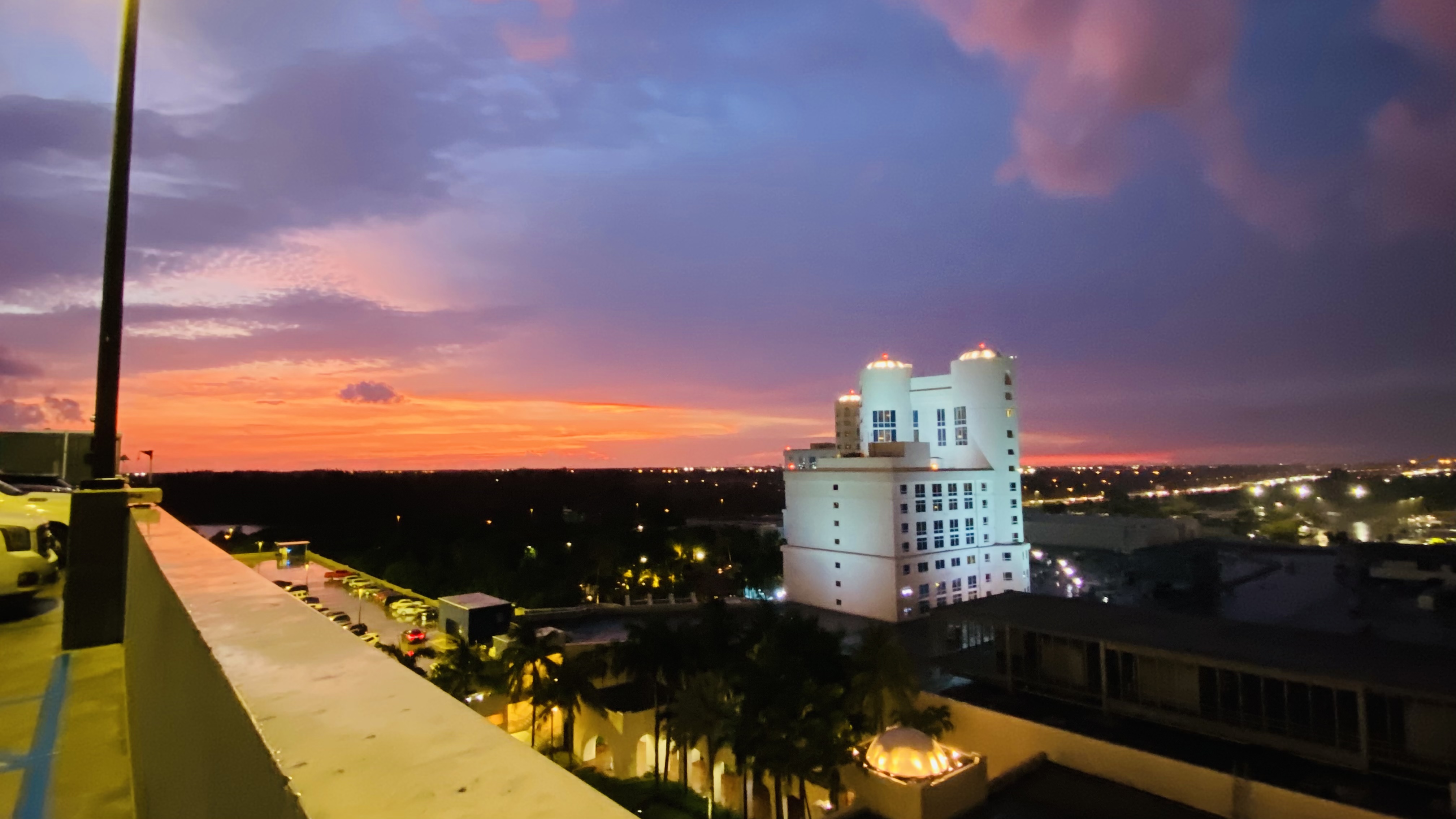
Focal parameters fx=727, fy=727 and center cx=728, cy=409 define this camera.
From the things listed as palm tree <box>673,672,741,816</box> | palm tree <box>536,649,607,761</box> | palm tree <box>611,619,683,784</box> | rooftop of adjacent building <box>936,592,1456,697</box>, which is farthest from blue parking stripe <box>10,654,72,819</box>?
rooftop of adjacent building <box>936,592,1456,697</box>

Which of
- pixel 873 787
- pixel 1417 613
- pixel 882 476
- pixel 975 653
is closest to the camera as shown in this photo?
pixel 873 787

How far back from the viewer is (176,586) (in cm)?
368

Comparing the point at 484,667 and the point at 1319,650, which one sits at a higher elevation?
the point at 1319,650

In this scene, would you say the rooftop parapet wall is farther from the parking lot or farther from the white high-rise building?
the white high-rise building

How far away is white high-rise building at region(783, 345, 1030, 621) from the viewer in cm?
4475

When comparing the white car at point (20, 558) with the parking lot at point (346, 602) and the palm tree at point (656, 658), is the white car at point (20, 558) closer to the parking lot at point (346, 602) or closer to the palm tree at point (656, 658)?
the palm tree at point (656, 658)

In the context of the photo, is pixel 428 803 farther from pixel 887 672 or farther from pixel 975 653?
pixel 975 653

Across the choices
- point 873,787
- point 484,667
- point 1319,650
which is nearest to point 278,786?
point 873,787

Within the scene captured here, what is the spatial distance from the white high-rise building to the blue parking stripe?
1625 inches

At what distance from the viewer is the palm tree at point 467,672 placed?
89.6ft

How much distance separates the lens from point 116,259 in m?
7.46

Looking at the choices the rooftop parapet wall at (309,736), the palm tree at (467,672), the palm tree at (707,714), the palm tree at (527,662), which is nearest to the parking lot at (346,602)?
the palm tree at (467,672)

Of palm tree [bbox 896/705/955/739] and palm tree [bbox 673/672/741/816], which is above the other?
palm tree [bbox 673/672/741/816]

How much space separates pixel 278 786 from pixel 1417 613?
53494 mm
